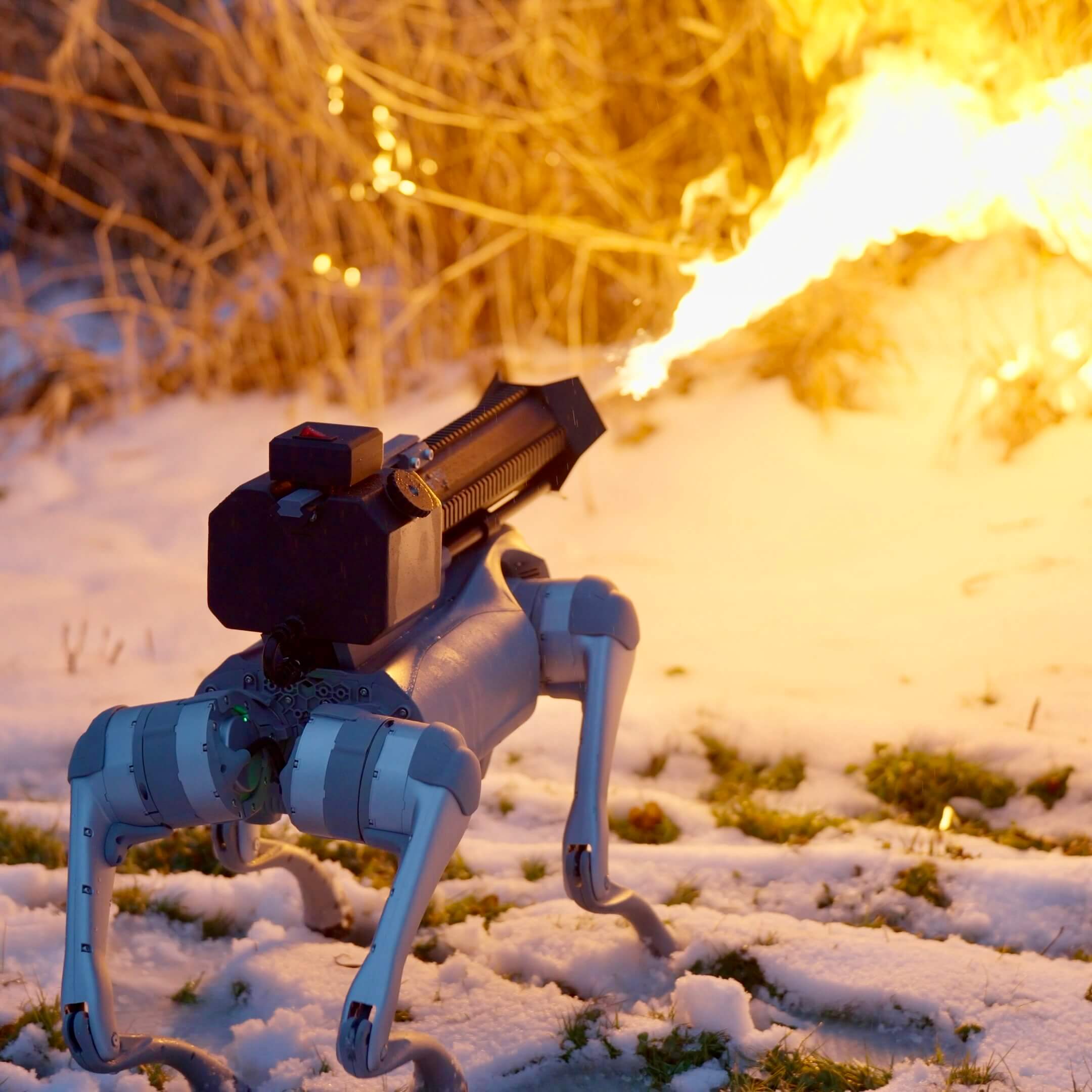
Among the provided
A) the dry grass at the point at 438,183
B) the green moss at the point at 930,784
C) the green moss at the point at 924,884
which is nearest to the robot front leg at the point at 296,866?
the green moss at the point at 924,884

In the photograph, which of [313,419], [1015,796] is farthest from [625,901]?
[313,419]

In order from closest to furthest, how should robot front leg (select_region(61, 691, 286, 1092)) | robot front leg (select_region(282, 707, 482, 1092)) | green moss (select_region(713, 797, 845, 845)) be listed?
robot front leg (select_region(282, 707, 482, 1092)), robot front leg (select_region(61, 691, 286, 1092)), green moss (select_region(713, 797, 845, 845))

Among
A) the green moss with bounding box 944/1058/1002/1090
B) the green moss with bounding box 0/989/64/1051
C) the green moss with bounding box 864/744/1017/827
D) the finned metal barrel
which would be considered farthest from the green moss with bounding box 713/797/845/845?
the green moss with bounding box 0/989/64/1051

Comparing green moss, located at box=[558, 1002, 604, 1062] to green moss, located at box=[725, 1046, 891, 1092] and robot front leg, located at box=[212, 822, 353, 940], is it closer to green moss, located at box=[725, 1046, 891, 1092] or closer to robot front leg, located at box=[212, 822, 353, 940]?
green moss, located at box=[725, 1046, 891, 1092]

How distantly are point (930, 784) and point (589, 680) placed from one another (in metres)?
1.22

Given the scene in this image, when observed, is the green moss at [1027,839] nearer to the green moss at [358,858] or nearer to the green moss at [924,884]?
the green moss at [924,884]

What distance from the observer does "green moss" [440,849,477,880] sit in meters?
2.76

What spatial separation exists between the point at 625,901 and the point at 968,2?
313cm

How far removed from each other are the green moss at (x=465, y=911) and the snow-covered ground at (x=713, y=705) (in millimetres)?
44

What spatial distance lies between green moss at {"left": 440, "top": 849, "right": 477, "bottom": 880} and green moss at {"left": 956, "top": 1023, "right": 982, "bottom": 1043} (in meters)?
1.00

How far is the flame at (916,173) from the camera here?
10.5ft

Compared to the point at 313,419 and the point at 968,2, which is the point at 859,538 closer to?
the point at 968,2

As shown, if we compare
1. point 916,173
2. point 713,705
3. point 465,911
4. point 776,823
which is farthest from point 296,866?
point 916,173

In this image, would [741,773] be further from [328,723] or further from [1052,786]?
[328,723]
